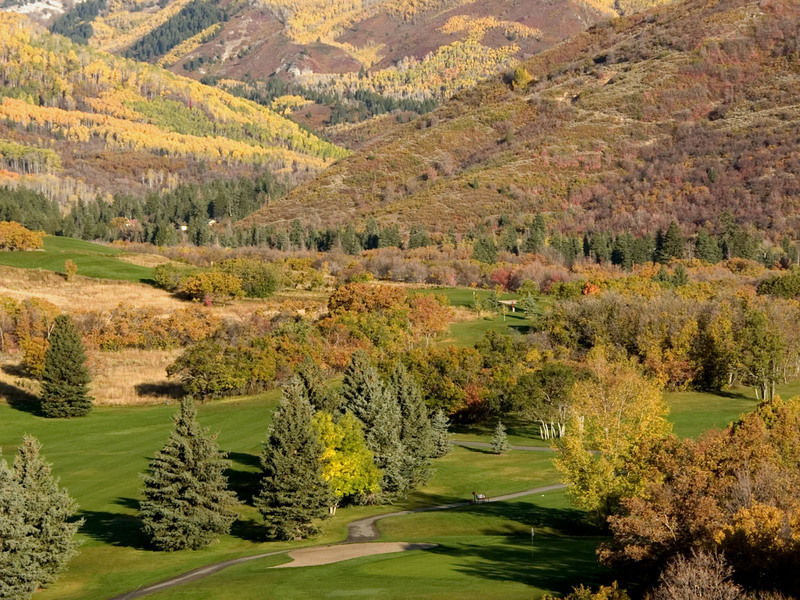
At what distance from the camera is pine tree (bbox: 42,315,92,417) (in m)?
106

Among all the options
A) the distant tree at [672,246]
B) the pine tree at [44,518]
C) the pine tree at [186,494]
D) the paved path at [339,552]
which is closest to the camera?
the pine tree at [44,518]

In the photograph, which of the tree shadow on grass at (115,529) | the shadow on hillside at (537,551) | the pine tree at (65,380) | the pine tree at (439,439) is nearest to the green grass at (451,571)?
the shadow on hillside at (537,551)

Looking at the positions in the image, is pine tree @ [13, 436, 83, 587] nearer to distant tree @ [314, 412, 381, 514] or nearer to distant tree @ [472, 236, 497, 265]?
distant tree @ [314, 412, 381, 514]

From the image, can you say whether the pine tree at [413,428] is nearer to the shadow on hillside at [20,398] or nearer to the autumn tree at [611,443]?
the autumn tree at [611,443]

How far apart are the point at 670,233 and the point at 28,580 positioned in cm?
16598

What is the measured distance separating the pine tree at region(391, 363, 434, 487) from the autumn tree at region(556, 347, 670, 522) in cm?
1744

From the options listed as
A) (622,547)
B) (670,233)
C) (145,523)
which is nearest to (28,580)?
(145,523)

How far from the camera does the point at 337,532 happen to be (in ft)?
218

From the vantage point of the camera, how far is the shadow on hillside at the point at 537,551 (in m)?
47.7

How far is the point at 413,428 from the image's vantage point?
85.1m

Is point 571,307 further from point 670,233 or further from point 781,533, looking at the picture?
point 781,533

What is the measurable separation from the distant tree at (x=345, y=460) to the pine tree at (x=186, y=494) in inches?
399

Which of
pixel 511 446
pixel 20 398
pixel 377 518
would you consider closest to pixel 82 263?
pixel 20 398

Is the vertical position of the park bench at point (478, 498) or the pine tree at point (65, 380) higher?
the pine tree at point (65, 380)
